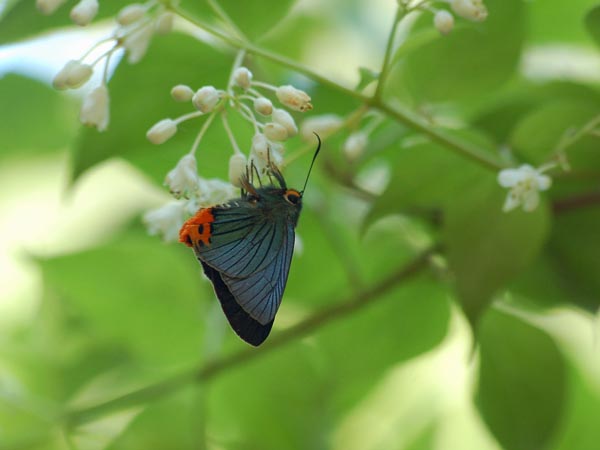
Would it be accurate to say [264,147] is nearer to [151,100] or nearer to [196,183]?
[196,183]

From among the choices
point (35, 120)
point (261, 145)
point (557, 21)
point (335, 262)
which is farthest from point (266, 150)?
point (35, 120)

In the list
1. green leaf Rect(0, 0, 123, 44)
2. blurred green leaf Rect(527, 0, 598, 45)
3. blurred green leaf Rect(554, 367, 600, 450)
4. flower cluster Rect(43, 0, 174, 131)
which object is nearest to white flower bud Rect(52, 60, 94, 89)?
flower cluster Rect(43, 0, 174, 131)

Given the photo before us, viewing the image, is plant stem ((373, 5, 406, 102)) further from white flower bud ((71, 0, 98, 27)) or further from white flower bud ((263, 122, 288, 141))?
white flower bud ((71, 0, 98, 27))

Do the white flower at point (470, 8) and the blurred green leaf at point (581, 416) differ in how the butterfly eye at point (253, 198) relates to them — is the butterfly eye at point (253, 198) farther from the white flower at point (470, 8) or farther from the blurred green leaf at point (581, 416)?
the blurred green leaf at point (581, 416)

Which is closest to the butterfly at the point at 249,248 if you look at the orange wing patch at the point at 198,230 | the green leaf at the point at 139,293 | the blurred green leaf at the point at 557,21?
the orange wing patch at the point at 198,230

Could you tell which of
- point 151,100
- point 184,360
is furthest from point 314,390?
point 151,100

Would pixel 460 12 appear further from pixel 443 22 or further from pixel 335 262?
pixel 335 262
